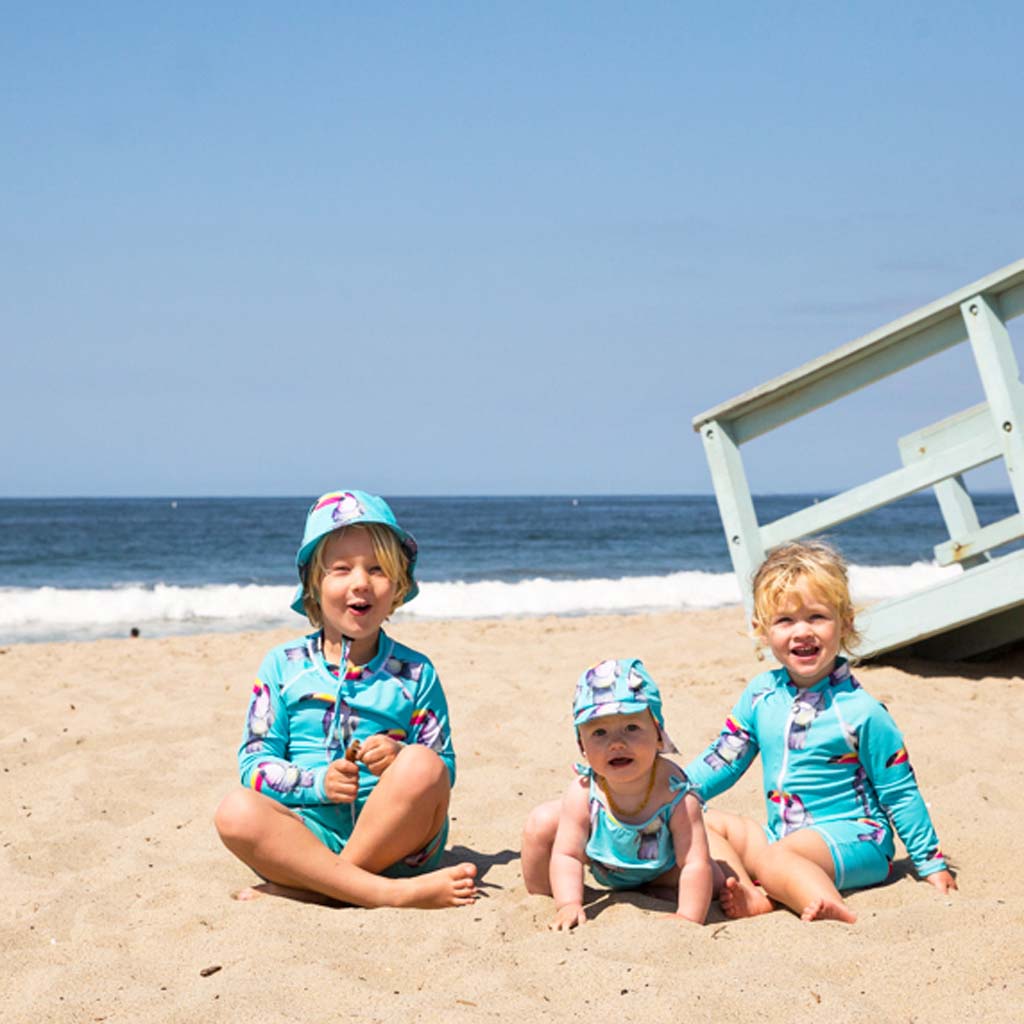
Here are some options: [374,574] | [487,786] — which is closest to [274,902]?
[374,574]

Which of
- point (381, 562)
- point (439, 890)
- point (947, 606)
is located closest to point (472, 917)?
point (439, 890)

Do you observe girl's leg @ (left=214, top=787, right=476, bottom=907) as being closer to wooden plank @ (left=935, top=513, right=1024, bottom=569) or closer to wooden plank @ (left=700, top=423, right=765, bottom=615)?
wooden plank @ (left=700, top=423, right=765, bottom=615)

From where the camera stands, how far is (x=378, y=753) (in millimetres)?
3100

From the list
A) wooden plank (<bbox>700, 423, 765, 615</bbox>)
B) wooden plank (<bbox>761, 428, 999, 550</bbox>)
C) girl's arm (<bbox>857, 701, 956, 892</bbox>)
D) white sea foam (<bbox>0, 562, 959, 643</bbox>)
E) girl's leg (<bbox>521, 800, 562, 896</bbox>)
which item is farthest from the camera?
white sea foam (<bbox>0, 562, 959, 643</bbox>)

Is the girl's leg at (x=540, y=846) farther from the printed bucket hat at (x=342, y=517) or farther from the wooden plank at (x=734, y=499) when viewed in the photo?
the wooden plank at (x=734, y=499)

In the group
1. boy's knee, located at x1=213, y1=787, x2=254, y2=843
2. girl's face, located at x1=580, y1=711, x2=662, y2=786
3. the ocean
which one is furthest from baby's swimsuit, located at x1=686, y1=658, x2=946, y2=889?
the ocean


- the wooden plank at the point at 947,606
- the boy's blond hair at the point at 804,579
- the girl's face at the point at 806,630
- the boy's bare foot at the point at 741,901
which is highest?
the wooden plank at the point at 947,606

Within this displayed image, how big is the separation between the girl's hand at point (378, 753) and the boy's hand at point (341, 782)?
0.17 feet

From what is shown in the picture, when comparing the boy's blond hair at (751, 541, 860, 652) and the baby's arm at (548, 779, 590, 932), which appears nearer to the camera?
the baby's arm at (548, 779, 590, 932)

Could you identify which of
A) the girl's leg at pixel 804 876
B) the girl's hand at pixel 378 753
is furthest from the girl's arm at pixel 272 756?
the girl's leg at pixel 804 876

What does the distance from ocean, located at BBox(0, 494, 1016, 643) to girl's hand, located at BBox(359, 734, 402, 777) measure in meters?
6.11

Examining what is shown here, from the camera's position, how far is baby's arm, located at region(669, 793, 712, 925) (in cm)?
279

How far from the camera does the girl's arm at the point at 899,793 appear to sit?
10.2ft

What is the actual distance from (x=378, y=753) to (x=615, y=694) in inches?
28.0
